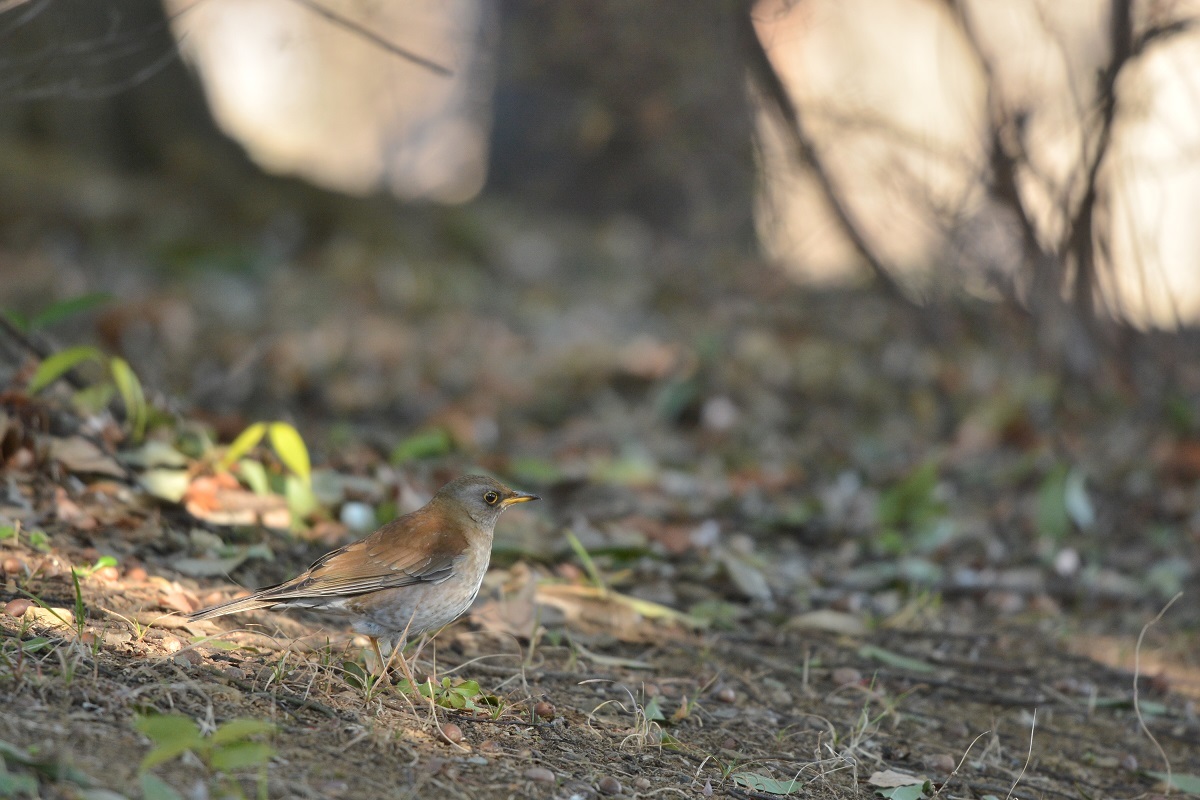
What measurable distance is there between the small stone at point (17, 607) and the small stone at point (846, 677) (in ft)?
9.33

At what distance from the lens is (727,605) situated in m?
5.14

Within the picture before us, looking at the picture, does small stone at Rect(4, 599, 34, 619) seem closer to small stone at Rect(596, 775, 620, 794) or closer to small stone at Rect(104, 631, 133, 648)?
small stone at Rect(104, 631, 133, 648)

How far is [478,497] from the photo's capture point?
4.29 metres

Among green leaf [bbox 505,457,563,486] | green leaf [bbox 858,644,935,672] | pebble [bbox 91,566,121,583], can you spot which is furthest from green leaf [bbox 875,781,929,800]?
green leaf [bbox 505,457,563,486]

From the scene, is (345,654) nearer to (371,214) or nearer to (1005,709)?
(1005,709)

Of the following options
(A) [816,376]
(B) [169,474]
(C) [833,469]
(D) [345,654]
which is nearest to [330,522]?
(B) [169,474]

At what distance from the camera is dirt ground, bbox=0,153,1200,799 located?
3.30 m

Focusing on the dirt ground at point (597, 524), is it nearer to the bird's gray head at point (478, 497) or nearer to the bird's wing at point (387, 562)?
the bird's wing at point (387, 562)

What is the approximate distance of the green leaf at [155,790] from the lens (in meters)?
2.51

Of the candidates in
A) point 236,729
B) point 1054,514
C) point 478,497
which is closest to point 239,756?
point 236,729

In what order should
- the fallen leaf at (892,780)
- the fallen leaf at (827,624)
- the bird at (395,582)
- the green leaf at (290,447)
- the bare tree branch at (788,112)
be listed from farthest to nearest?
the bare tree branch at (788,112), the fallen leaf at (827,624), the green leaf at (290,447), the bird at (395,582), the fallen leaf at (892,780)

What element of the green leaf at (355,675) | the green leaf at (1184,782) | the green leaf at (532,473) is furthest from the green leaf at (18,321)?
the green leaf at (1184,782)

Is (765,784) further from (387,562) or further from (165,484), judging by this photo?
(165,484)

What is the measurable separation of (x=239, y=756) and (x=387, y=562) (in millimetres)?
1247
